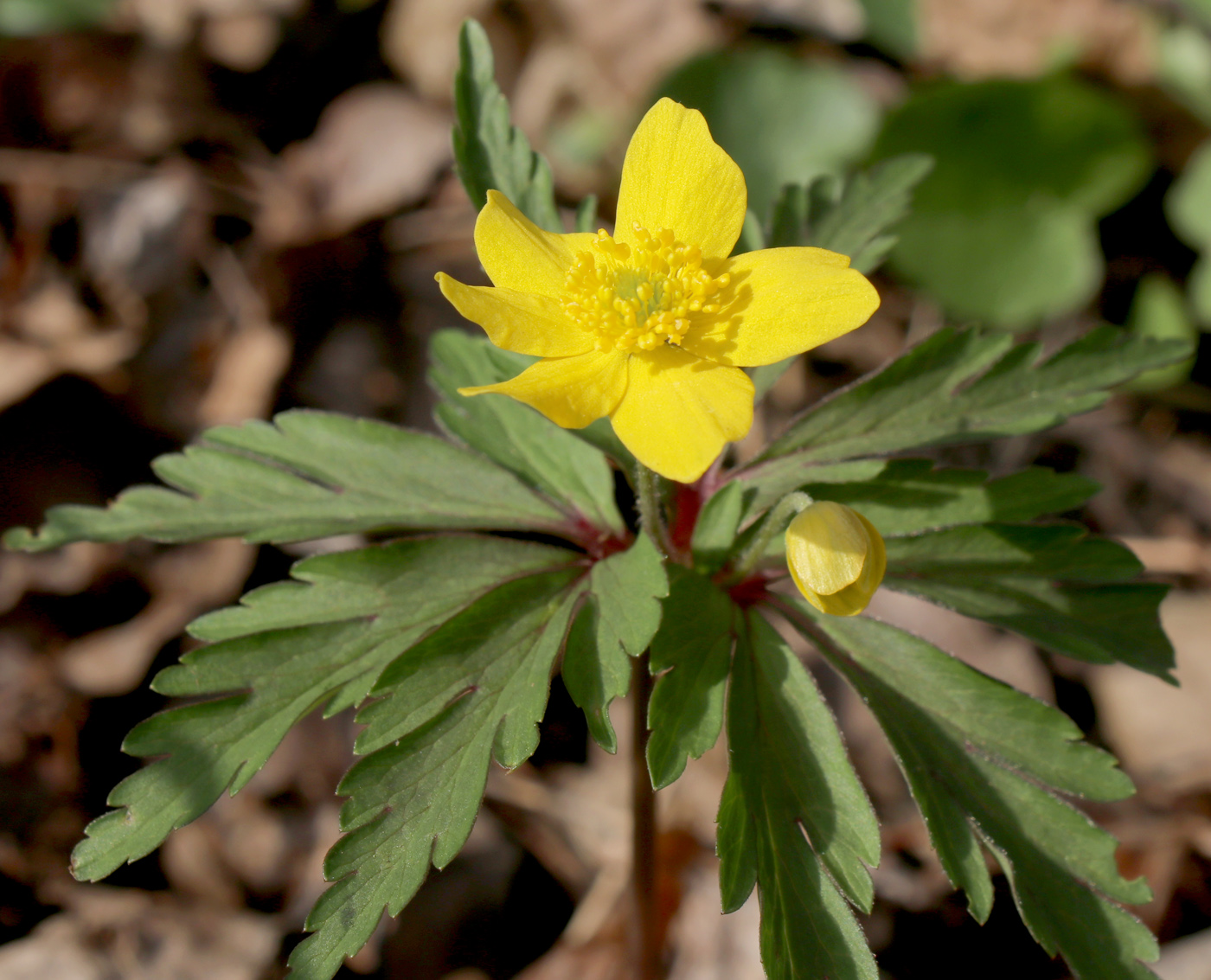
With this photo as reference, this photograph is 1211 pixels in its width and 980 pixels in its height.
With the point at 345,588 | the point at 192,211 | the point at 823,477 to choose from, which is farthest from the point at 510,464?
the point at 192,211

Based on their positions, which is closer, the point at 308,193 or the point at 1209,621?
the point at 1209,621

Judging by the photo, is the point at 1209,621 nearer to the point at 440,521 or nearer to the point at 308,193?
the point at 440,521

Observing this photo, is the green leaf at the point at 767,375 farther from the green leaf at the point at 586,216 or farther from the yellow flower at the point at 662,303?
the green leaf at the point at 586,216

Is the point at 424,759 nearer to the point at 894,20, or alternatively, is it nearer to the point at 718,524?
the point at 718,524

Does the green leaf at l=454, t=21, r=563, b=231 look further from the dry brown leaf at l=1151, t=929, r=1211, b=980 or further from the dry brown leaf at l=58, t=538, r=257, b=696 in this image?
the dry brown leaf at l=1151, t=929, r=1211, b=980

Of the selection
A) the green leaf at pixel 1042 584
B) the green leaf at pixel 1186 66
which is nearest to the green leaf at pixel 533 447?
Answer: the green leaf at pixel 1042 584
